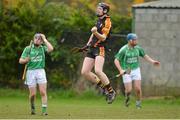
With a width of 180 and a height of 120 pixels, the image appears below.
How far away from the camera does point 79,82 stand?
29.0m

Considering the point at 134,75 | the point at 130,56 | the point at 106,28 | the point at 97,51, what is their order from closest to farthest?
1. the point at 106,28
2. the point at 97,51
3. the point at 130,56
4. the point at 134,75

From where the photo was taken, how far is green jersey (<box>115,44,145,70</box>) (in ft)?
70.2

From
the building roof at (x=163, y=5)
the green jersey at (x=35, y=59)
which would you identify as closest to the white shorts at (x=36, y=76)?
the green jersey at (x=35, y=59)

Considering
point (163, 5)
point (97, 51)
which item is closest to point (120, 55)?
point (97, 51)

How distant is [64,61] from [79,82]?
952 millimetres

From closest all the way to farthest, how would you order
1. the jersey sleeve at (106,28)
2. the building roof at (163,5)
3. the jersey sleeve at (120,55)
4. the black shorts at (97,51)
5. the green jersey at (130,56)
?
the jersey sleeve at (106,28), the black shorts at (97,51), the green jersey at (130,56), the jersey sleeve at (120,55), the building roof at (163,5)

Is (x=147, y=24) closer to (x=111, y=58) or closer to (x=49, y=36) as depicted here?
(x=111, y=58)

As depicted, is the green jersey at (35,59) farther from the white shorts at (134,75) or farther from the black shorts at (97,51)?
the white shorts at (134,75)

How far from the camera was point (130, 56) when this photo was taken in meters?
21.5

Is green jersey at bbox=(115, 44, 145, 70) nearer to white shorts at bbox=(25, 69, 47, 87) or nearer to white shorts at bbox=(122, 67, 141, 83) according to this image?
white shorts at bbox=(122, 67, 141, 83)

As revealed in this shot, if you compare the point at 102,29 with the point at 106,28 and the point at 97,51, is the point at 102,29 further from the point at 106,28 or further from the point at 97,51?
the point at 97,51

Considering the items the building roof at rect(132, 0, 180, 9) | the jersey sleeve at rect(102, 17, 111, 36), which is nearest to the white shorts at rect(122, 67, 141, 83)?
the jersey sleeve at rect(102, 17, 111, 36)

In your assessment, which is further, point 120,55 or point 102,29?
point 120,55

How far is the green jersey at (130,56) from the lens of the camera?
2139 centimetres
